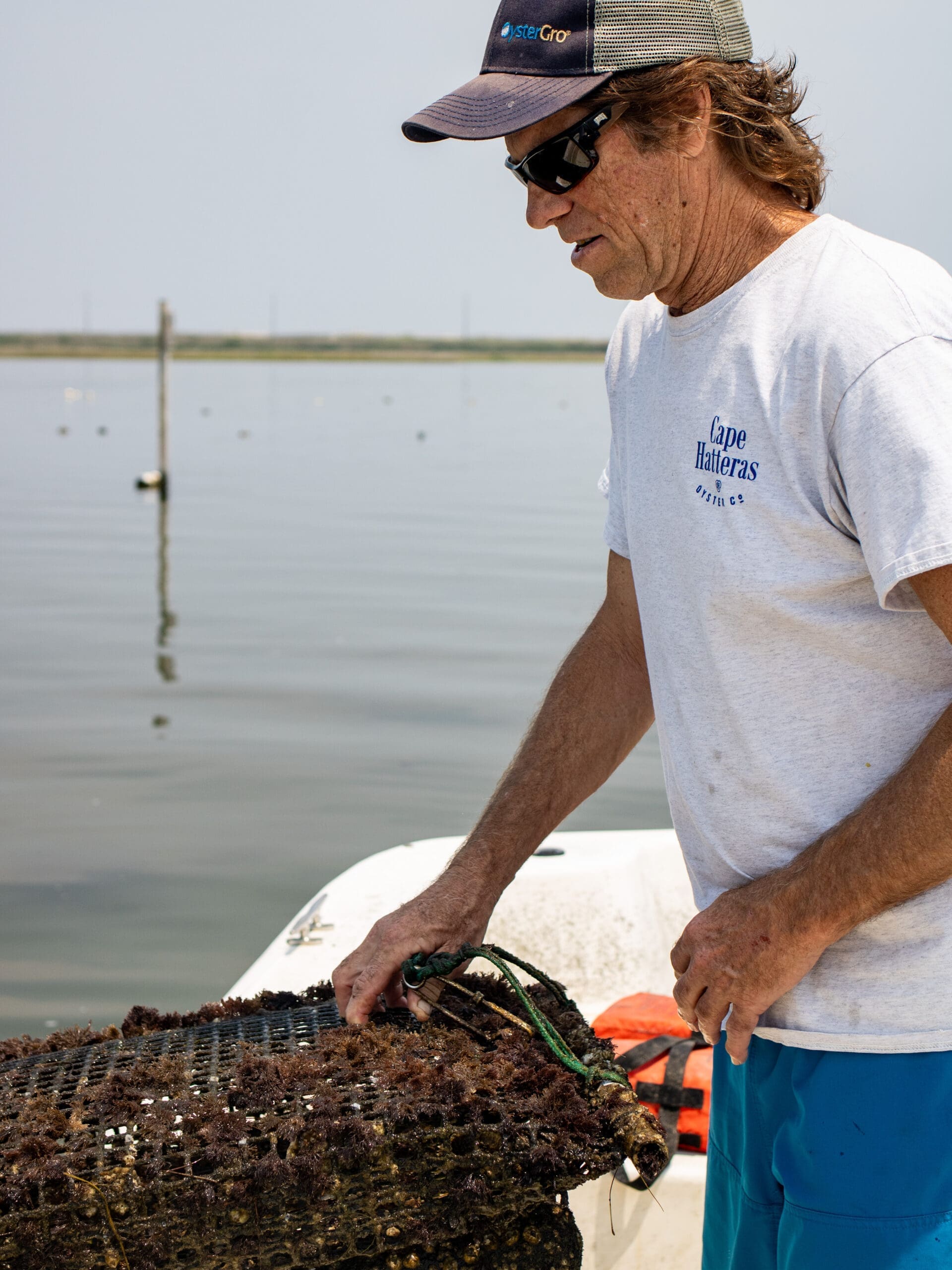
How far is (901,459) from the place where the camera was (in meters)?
1.28

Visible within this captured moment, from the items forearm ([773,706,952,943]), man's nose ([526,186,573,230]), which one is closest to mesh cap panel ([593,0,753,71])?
man's nose ([526,186,573,230])

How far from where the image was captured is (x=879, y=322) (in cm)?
134

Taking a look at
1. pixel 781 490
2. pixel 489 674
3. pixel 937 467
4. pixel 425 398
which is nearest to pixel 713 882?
pixel 781 490

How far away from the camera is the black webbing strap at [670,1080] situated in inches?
117

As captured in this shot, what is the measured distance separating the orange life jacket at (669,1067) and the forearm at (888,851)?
150cm

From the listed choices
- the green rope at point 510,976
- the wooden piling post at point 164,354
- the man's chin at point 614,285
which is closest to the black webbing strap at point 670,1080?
the green rope at point 510,976

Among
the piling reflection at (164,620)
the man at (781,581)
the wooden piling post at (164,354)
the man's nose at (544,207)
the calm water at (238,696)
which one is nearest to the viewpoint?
the man at (781,581)

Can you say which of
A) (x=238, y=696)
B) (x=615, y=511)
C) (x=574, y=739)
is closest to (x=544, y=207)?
(x=615, y=511)

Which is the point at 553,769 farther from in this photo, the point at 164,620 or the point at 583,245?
the point at 164,620

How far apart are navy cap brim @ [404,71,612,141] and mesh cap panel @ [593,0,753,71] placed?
0.03 metres

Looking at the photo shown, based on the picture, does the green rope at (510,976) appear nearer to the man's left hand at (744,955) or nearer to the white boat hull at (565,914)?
the man's left hand at (744,955)

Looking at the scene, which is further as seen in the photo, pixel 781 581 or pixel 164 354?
pixel 164 354

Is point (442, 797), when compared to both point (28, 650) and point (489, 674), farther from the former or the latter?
point (28, 650)

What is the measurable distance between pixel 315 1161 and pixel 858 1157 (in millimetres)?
613
